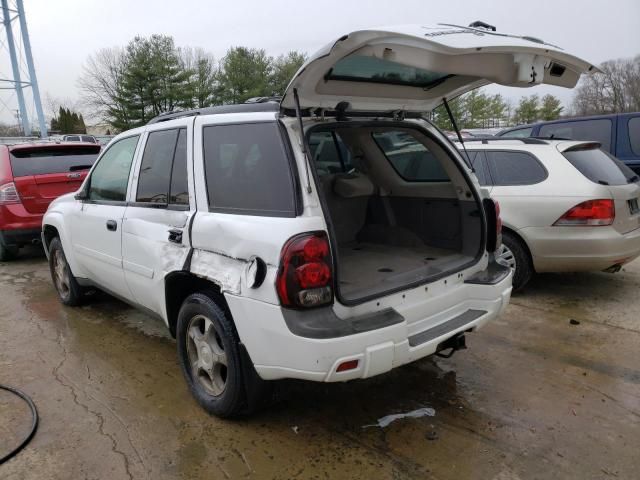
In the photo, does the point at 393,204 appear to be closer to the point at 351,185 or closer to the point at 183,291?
the point at 351,185

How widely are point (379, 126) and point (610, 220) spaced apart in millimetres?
2720

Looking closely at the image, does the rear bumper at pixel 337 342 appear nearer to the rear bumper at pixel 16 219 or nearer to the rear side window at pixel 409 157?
the rear side window at pixel 409 157

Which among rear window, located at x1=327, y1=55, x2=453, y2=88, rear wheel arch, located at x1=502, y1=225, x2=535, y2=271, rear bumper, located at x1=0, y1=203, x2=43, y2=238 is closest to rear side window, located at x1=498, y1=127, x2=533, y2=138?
rear wheel arch, located at x1=502, y1=225, x2=535, y2=271

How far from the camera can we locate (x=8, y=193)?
22.4 ft

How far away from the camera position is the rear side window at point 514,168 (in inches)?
194

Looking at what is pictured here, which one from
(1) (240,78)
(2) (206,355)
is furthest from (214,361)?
(1) (240,78)

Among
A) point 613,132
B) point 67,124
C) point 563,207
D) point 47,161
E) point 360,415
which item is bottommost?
point 360,415

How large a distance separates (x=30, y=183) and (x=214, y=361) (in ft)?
17.8

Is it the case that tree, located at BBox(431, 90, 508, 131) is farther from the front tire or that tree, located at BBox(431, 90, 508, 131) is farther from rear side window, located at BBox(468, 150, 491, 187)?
the front tire

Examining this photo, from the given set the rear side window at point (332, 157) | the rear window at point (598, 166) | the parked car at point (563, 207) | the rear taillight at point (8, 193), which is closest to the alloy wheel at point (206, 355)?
the rear side window at point (332, 157)

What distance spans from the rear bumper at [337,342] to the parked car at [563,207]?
2227 mm

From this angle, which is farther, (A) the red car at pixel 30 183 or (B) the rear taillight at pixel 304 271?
(A) the red car at pixel 30 183

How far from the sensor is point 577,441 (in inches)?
Answer: 107

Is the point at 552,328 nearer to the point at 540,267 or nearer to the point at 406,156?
the point at 540,267
